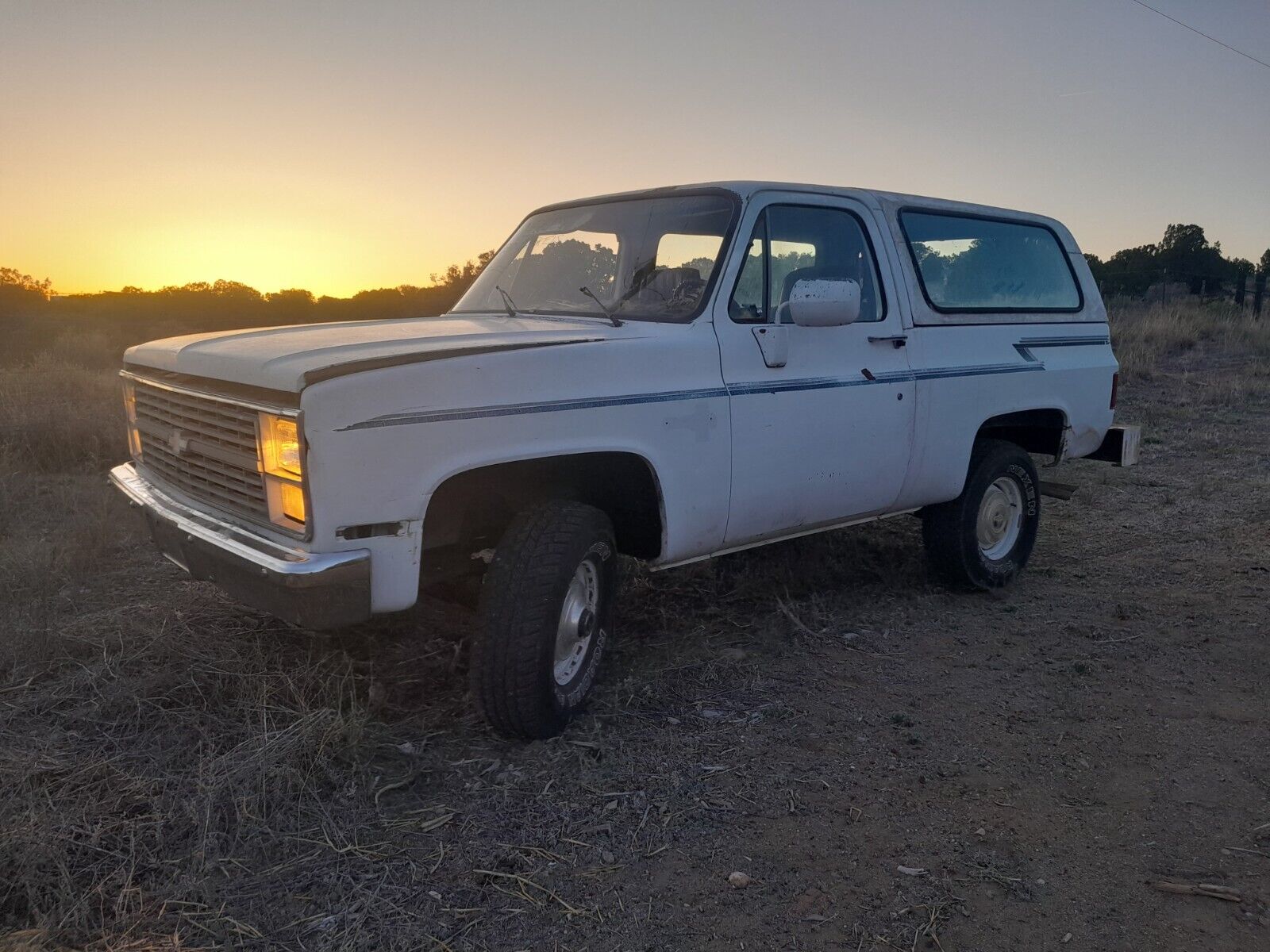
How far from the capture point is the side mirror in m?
3.77

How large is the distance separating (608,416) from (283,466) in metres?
1.08

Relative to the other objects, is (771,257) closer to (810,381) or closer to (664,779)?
(810,381)

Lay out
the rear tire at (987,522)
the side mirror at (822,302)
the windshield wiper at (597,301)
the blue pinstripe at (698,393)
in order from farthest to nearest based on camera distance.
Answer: the rear tire at (987,522)
the windshield wiper at (597,301)
the side mirror at (822,302)
the blue pinstripe at (698,393)

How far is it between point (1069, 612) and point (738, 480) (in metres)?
2.25

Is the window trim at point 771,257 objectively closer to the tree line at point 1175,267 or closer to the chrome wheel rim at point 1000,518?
the chrome wheel rim at point 1000,518

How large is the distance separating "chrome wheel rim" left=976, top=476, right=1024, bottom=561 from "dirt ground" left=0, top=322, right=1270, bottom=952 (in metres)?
0.46

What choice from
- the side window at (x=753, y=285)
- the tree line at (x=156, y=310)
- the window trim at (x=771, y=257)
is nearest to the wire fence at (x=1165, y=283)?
the tree line at (x=156, y=310)

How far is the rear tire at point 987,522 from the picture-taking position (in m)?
5.10

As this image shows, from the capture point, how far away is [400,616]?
4367 millimetres

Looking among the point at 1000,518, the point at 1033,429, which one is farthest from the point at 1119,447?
the point at 1000,518

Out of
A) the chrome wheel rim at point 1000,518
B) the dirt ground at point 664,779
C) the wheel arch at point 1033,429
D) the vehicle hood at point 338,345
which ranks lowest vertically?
the dirt ground at point 664,779

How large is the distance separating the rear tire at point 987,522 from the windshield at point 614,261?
2077 mm

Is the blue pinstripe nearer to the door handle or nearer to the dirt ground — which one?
the door handle

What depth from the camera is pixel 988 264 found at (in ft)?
17.1
